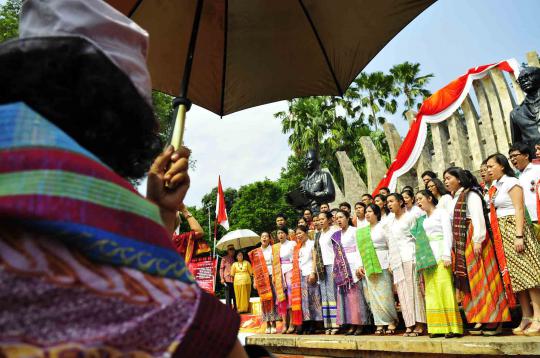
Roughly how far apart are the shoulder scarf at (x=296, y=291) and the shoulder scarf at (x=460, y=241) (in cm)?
292

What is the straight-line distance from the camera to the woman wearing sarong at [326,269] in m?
6.38

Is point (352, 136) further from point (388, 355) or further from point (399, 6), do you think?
point (399, 6)

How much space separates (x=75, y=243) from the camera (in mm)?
534

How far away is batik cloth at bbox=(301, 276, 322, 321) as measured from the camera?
6.72 metres

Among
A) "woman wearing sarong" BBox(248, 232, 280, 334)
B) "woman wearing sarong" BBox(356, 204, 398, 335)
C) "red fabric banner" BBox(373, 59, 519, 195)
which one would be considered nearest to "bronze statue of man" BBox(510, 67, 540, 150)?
"red fabric banner" BBox(373, 59, 519, 195)

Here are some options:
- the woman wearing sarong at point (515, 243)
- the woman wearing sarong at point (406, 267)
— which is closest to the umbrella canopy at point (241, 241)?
the woman wearing sarong at point (406, 267)

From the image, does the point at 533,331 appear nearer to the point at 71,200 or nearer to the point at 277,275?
the point at 277,275

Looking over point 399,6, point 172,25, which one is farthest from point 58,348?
point 399,6

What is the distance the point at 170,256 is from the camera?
0.60 m

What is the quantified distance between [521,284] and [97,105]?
4686 millimetres

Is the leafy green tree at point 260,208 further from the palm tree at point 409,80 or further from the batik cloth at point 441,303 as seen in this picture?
the batik cloth at point 441,303

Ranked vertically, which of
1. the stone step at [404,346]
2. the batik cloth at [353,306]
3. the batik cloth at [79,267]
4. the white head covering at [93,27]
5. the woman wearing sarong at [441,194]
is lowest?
the stone step at [404,346]

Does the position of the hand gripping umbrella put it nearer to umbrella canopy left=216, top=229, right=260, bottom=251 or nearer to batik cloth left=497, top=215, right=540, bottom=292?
batik cloth left=497, top=215, right=540, bottom=292

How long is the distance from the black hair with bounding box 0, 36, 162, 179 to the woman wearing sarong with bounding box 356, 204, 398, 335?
5.30 m
